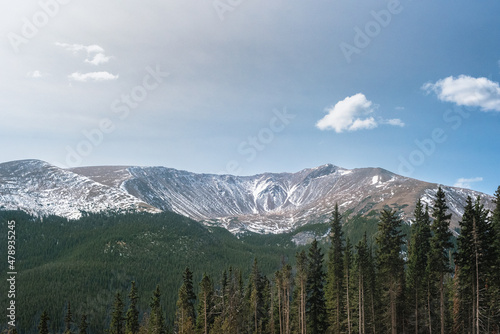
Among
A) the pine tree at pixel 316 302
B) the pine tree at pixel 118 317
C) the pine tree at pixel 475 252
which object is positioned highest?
the pine tree at pixel 475 252

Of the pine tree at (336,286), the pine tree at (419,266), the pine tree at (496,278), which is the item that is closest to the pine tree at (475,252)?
the pine tree at (496,278)

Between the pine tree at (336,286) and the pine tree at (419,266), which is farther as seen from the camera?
the pine tree at (336,286)

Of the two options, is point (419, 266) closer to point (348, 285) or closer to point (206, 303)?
point (348, 285)

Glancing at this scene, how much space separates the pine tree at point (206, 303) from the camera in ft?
166

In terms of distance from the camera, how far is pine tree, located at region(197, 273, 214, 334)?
50.5 metres

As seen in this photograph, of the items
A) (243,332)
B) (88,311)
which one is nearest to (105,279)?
(88,311)

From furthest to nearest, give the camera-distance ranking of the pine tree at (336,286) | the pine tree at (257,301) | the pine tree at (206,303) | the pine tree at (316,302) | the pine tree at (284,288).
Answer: the pine tree at (257,301), the pine tree at (206,303), the pine tree at (284,288), the pine tree at (316,302), the pine tree at (336,286)

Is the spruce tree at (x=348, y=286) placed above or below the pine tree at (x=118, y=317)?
above

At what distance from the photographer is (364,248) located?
42125 millimetres

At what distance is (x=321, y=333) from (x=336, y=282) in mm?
9579

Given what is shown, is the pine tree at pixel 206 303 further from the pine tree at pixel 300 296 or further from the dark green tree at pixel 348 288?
the dark green tree at pixel 348 288

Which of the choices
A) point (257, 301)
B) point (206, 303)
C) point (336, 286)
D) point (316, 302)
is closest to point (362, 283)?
point (336, 286)

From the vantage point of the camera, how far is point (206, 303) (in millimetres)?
53812

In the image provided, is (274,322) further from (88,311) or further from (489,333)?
(88,311)
